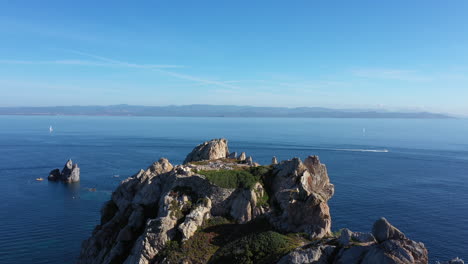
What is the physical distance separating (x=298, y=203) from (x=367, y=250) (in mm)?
14571

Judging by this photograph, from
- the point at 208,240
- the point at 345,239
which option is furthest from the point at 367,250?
the point at 208,240

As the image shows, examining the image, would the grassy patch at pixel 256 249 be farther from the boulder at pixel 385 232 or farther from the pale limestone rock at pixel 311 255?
the boulder at pixel 385 232

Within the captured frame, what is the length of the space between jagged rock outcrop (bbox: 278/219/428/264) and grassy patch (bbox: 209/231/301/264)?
5.00m

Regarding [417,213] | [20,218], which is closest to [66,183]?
[20,218]

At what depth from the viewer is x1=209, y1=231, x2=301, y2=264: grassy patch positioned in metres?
25.3

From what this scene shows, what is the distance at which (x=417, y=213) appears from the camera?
2606 inches

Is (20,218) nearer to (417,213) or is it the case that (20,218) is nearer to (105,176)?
(105,176)

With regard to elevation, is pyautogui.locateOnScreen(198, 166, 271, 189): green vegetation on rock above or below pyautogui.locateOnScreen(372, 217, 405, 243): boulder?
below

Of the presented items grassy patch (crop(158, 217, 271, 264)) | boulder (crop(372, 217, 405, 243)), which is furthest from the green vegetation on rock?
boulder (crop(372, 217, 405, 243))

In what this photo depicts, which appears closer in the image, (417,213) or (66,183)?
(417,213)

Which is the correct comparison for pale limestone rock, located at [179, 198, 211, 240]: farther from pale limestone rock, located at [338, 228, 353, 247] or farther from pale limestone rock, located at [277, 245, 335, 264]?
pale limestone rock, located at [338, 228, 353, 247]

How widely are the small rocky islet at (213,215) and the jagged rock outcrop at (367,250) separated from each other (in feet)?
5.74

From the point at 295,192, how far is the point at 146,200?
17.7m

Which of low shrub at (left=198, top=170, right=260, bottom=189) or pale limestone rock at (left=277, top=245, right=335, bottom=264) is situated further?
low shrub at (left=198, top=170, right=260, bottom=189)
